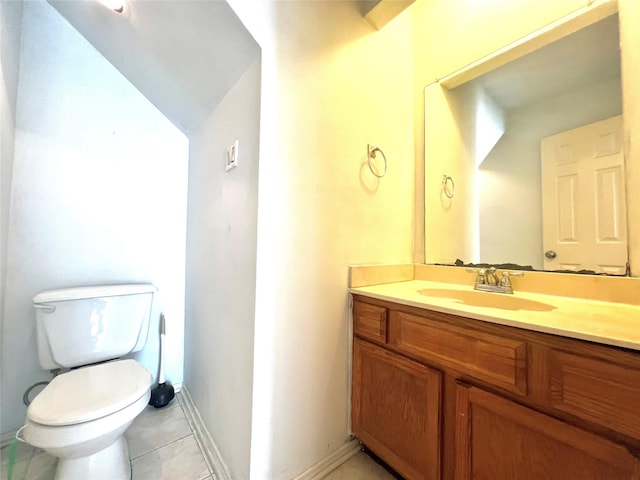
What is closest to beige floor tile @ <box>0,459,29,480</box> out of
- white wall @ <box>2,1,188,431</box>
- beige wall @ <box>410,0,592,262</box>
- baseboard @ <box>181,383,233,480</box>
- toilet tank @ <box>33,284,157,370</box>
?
white wall @ <box>2,1,188,431</box>

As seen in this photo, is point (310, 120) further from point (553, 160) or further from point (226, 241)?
point (553, 160)

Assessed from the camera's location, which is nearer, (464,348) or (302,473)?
(464,348)

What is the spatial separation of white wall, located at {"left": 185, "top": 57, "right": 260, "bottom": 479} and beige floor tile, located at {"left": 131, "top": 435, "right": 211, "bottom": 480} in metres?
0.11

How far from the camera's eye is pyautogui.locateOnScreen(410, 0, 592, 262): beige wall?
1142mm

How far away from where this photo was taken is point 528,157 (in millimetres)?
1210

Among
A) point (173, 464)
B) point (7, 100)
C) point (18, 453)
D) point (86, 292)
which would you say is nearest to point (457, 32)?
point (7, 100)

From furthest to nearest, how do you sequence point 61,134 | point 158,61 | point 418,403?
point 61,134
point 158,61
point 418,403

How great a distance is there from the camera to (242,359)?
3.13 ft

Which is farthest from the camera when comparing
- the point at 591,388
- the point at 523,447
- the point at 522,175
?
the point at 522,175

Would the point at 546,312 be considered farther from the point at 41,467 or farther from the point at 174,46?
the point at 41,467

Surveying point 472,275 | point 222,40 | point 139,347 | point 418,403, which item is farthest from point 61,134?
point 472,275

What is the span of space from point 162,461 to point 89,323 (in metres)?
0.74

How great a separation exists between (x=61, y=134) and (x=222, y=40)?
3.75 feet

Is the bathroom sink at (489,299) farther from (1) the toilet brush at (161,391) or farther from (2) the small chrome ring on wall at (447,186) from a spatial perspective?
(1) the toilet brush at (161,391)
